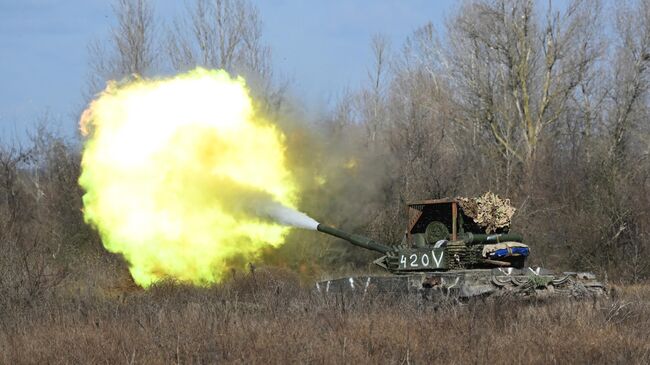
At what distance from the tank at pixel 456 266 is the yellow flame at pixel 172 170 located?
2649 mm

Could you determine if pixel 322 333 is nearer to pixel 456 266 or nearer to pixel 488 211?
pixel 456 266

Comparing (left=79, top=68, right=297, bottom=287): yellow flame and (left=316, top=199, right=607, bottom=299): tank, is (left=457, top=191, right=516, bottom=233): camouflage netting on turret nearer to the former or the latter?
(left=316, top=199, right=607, bottom=299): tank

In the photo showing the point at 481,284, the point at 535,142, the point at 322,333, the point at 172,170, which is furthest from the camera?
the point at 535,142

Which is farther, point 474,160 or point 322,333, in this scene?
point 474,160

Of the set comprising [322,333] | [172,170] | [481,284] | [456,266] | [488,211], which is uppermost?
[172,170]

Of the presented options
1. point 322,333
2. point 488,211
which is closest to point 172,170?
point 488,211

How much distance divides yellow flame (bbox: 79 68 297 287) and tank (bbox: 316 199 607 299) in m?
2.65

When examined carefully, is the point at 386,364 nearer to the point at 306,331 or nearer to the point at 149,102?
the point at 306,331

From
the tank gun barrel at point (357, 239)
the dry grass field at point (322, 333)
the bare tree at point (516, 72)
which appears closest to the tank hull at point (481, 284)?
the dry grass field at point (322, 333)

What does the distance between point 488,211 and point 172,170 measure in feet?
22.3

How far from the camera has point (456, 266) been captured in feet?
54.9

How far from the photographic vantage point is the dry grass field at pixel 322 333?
34.1 feet

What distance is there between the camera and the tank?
15.8 m

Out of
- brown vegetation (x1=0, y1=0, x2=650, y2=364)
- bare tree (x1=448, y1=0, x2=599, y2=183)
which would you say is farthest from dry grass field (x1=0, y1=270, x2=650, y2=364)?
bare tree (x1=448, y1=0, x2=599, y2=183)
